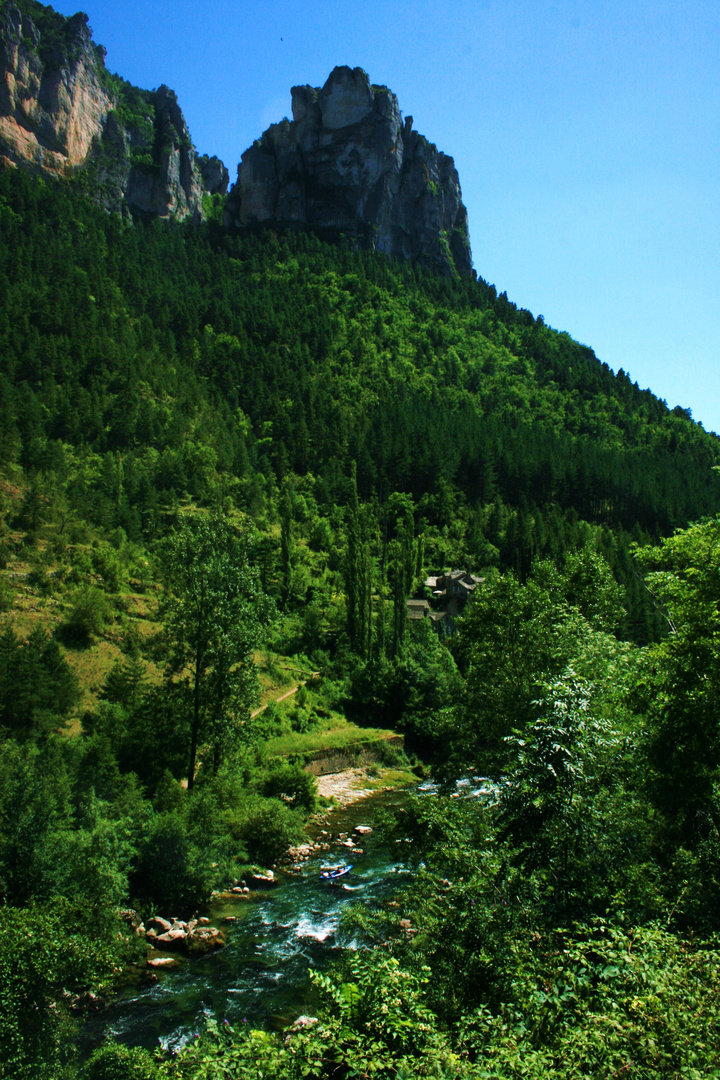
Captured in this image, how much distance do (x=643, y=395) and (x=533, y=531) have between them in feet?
274

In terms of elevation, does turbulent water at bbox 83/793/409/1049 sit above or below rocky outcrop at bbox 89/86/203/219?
below

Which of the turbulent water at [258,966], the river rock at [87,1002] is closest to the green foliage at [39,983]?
the river rock at [87,1002]

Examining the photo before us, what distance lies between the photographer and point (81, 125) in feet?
504

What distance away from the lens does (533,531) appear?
288 feet

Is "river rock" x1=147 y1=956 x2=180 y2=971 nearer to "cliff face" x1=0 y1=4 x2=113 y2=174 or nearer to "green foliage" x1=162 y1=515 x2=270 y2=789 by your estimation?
"green foliage" x1=162 y1=515 x2=270 y2=789

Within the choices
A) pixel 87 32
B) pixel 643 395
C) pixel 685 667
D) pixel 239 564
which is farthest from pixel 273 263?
pixel 685 667

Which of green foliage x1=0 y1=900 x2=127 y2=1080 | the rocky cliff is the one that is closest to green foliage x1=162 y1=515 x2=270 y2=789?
green foliage x1=0 y1=900 x2=127 y2=1080

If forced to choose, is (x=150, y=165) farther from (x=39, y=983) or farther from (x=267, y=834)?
Result: (x=39, y=983)

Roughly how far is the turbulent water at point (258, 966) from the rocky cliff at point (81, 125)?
155617 millimetres

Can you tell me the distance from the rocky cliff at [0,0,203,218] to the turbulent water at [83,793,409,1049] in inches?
6127

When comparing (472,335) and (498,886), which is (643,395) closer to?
(472,335)

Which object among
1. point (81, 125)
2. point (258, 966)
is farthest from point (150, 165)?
point (258, 966)

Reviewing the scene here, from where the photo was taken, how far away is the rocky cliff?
139625mm

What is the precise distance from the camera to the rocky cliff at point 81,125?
458 feet
